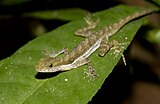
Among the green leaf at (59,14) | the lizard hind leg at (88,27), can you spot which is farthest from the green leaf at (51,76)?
the green leaf at (59,14)

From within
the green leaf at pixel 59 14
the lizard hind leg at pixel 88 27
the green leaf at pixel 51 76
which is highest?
the green leaf at pixel 51 76

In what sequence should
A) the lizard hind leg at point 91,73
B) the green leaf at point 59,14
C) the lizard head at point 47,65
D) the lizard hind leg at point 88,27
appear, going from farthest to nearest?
the green leaf at point 59,14
the lizard hind leg at point 88,27
the lizard head at point 47,65
the lizard hind leg at point 91,73

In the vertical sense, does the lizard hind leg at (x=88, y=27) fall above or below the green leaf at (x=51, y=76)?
below

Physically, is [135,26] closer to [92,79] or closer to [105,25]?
[105,25]

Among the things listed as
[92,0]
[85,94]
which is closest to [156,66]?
[92,0]

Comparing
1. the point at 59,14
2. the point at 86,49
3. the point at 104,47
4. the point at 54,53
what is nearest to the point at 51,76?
the point at 54,53

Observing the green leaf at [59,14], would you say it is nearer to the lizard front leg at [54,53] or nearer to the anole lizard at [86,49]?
the anole lizard at [86,49]

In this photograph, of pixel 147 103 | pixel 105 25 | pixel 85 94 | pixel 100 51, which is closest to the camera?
pixel 85 94

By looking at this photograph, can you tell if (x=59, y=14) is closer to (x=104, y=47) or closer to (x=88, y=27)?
(x=88, y=27)
